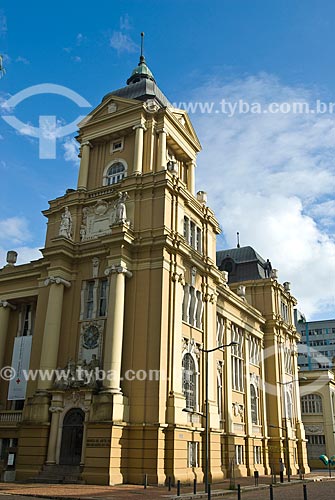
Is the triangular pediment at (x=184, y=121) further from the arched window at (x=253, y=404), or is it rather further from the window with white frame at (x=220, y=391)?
the arched window at (x=253, y=404)

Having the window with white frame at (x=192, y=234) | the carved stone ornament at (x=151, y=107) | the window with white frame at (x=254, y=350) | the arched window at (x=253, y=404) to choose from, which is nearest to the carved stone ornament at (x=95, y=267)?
the window with white frame at (x=192, y=234)

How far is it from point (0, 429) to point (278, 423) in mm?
28415

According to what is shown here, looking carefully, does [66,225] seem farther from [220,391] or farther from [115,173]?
[220,391]

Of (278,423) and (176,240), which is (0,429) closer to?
(176,240)

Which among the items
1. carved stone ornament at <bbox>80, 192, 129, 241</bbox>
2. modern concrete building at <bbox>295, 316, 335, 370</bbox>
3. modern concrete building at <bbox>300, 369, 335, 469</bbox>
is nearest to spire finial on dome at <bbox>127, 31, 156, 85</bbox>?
carved stone ornament at <bbox>80, 192, 129, 241</bbox>

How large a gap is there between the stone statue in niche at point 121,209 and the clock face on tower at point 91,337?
24.2ft

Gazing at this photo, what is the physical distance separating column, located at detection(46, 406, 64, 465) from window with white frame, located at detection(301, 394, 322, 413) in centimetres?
4755

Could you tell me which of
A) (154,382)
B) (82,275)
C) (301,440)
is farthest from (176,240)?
(301,440)

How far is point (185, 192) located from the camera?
3806cm

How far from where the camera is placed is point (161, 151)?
3894 cm

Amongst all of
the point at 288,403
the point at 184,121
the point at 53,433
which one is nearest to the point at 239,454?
the point at 288,403

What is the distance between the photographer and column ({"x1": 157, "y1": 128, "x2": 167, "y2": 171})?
127 ft

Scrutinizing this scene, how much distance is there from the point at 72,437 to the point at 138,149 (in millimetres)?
20807

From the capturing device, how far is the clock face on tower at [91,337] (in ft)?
112
